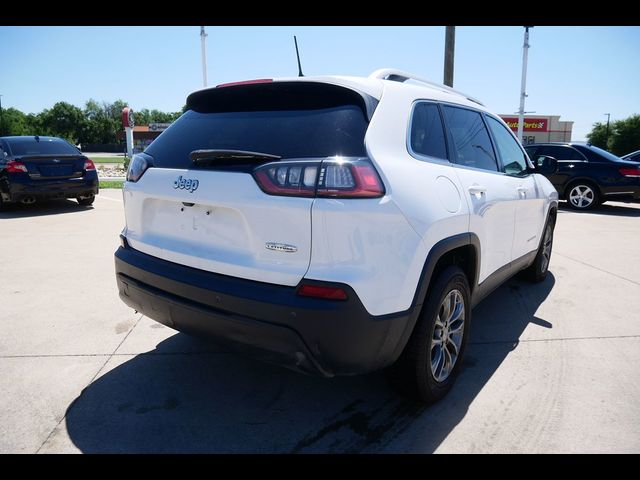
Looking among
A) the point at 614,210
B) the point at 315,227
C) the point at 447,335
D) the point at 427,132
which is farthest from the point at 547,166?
the point at 614,210

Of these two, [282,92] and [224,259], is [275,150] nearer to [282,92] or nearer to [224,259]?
[282,92]

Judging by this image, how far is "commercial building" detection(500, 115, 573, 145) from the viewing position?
5731 cm

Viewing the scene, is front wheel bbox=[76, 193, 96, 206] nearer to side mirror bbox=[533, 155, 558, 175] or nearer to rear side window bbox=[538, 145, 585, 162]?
side mirror bbox=[533, 155, 558, 175]

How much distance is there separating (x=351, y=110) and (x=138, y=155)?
4.51ft

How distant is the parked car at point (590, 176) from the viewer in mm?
10367

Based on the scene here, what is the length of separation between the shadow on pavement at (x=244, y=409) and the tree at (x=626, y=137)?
205ft

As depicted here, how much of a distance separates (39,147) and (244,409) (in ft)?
29.6

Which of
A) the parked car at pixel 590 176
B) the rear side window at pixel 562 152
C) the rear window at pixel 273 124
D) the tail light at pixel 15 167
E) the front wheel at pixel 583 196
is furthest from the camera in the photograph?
the rear side window at pixel 562 152

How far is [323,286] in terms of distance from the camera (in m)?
1.96

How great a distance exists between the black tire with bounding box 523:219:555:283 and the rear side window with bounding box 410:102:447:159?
2.60m

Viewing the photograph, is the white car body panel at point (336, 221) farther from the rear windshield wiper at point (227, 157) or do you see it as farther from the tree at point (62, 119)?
the tree at point (62, 119)

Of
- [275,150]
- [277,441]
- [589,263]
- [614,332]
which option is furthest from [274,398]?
[589,263]

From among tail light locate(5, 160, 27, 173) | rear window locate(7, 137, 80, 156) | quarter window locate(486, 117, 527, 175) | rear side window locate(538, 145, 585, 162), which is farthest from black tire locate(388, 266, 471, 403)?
rear side window locate(538, 145, 585, 162)

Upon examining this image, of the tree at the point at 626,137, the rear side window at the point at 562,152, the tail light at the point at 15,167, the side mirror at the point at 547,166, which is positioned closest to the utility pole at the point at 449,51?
the rear side window at the point at 562,152
